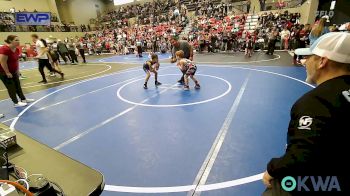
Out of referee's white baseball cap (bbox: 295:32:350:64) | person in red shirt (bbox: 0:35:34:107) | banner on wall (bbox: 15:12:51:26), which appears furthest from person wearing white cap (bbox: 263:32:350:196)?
banner on wall (bbox: 15:12:51:26)

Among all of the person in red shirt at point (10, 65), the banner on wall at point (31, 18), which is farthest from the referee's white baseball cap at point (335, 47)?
→ the banner on wall at point (31, 18)

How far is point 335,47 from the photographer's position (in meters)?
1.20

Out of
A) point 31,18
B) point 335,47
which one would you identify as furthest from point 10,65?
point 31,18

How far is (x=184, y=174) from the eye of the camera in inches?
111

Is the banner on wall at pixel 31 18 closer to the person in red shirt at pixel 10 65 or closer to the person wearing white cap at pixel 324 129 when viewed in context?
the person in red shirt at pixel 10 65

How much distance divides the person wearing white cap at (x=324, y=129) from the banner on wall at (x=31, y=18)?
29.1m

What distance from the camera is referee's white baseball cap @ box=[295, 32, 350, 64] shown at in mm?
1179

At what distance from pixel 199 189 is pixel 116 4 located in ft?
128

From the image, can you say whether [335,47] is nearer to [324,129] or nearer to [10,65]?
[324,129]

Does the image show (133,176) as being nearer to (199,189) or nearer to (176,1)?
(199,189)

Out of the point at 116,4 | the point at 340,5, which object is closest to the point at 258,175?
the point at 340,5

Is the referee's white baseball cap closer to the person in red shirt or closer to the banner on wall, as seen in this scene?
the person in red shirt

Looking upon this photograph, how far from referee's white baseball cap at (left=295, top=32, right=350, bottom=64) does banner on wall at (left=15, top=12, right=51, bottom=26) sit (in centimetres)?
2902

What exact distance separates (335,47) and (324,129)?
0.48 m
